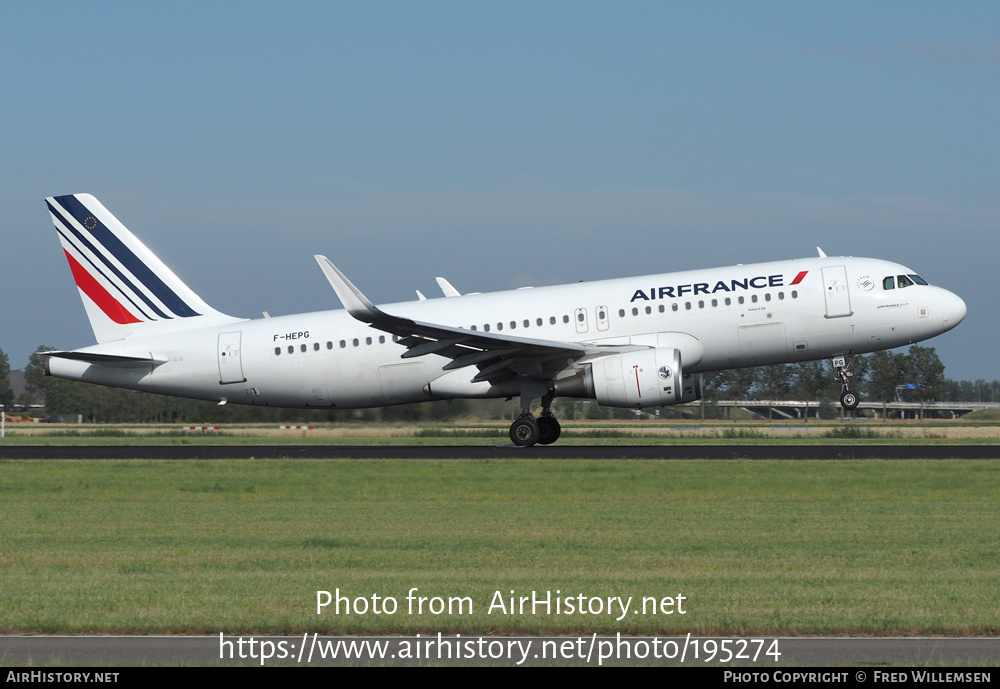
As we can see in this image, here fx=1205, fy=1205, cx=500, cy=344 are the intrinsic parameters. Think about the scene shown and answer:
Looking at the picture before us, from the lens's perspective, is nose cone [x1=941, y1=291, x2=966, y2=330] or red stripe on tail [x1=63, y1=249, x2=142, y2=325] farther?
red stripe on tail [x1=63, y1=249, x2=142, y2=325]

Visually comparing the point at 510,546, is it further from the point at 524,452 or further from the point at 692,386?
the point at 692,386

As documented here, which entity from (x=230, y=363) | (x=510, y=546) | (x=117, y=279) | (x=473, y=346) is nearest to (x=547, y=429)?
(x=473, y=346)

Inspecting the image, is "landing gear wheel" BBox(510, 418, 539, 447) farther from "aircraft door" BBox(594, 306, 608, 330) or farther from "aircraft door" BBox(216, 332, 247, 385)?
"aircraft door" BBox(216, 332, 247, 385)

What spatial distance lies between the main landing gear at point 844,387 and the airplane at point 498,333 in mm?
61

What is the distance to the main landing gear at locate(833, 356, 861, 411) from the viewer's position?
107 ft

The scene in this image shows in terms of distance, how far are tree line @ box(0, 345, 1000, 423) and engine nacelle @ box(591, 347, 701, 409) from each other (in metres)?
5.81

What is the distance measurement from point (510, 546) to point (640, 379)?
646 inches

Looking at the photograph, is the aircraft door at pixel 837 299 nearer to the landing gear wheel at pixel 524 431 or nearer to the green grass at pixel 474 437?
the landing gear wheel at pixel 524 431

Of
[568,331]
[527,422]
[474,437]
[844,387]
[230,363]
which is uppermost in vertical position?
[568,331]

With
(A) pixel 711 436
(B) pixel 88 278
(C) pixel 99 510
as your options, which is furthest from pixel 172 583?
(A) pixel 711 436

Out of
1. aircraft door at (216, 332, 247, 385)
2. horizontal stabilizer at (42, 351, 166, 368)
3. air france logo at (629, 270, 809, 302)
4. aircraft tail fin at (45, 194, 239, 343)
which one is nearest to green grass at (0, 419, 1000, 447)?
aircraft door at (216, 332, 247, 385)

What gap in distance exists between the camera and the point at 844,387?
3316 centimetres

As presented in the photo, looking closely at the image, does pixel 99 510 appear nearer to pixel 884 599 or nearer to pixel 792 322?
pixel 884 599
